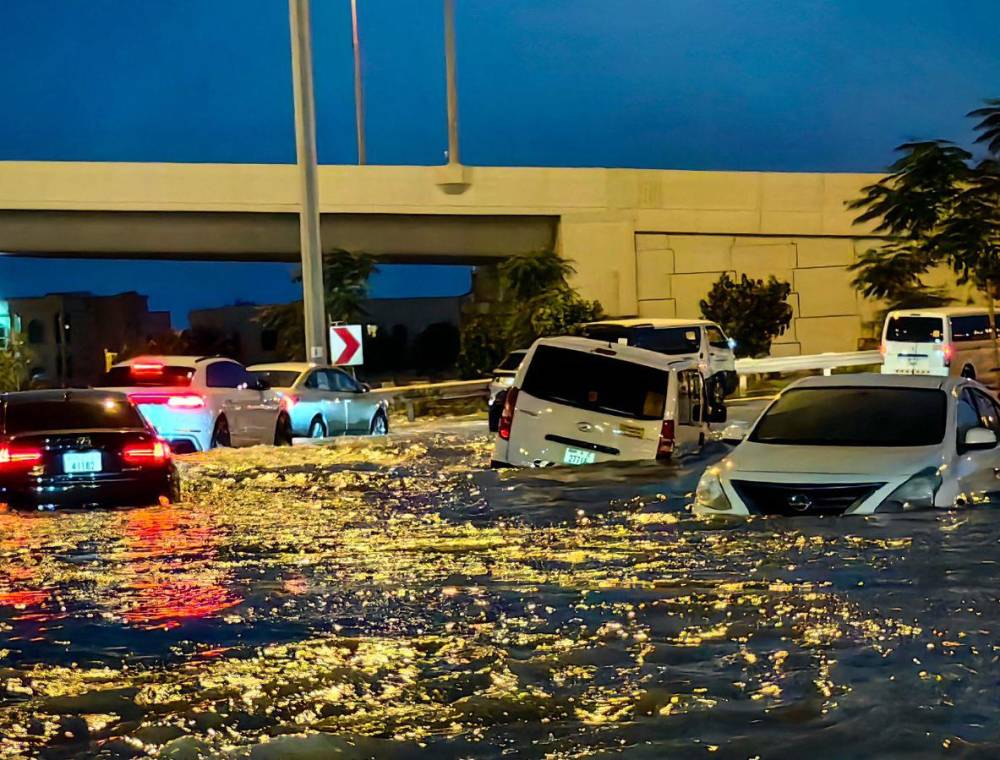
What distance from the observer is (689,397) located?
1591 centimetres

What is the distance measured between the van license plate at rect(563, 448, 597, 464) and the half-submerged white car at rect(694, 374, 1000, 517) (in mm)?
2075

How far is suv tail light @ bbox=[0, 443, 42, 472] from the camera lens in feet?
45.0

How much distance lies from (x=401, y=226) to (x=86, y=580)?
40.8 meters

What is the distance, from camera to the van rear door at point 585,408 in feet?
49.2

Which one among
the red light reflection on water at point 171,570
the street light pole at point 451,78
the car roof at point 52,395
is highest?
the street light pole at point 451,78

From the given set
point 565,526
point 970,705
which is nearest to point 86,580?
point 565,526

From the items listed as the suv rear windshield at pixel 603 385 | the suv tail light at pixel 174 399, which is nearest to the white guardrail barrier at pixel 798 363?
the suv tail light at pixel 174 399

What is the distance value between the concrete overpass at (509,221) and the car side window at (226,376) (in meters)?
26.3

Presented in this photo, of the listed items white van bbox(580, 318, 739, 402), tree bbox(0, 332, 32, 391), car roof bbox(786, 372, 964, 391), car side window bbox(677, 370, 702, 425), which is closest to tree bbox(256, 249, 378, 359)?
tree bbox(0, 332, 32, 391)

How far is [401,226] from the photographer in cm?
5062

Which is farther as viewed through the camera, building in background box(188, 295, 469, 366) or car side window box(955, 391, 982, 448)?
building in background box(188, 295, 469, 366)

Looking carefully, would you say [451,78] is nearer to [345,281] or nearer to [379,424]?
[345,281]

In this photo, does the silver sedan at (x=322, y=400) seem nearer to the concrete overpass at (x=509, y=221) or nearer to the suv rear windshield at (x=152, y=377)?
the suv rear windshield at (x=152, y=377)

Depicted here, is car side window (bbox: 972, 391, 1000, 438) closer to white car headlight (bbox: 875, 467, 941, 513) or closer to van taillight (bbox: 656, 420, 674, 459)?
white car headlight (bbox: 875, 467, 941, 513)
